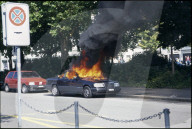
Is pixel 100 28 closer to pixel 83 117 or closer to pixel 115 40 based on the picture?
pixel 115 40

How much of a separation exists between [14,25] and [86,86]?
9330mm

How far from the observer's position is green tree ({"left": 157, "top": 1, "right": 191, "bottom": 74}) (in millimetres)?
3906

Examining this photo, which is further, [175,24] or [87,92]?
[87,92]

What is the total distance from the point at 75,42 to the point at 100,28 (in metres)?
15.4

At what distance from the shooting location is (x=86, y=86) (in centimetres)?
1555

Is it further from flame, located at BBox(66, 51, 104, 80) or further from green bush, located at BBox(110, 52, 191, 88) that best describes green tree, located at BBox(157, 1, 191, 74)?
green bush, located at BBox(110, 52, 191, 88)

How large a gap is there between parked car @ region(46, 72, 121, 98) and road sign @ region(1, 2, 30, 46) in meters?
8.89

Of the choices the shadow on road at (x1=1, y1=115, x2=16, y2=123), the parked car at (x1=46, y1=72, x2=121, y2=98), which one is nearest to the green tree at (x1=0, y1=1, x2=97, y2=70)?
the parked car at (x1=46, y1=72, x2=121, y2=98)

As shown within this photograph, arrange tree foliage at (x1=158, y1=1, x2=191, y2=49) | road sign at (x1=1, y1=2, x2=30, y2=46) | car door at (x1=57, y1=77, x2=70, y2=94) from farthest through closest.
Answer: car door at (x1=57, y1=77, x2=70, y2=94), road sign at (x1=1, y1=2, x2=30, y2=46), tree foliage at (x1=158, y1=1, x2=191, y2=49)

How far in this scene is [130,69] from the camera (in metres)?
23.1

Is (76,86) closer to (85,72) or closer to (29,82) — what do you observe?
(85,72)

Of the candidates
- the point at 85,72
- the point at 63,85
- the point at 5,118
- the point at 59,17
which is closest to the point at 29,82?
the point at 63,85

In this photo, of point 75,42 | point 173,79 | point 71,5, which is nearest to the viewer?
point 173,79

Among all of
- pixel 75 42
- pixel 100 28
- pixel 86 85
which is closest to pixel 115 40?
pixel 100 28
